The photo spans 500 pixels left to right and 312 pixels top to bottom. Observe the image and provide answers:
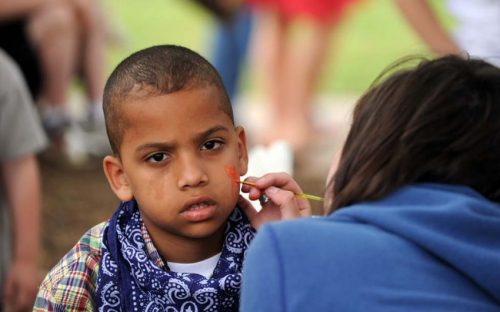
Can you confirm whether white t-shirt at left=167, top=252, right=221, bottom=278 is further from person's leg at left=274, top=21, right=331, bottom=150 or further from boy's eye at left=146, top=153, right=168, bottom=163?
person's leg at left=274, top=21, right=331, bottom=150

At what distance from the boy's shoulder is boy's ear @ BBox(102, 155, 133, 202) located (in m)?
0.08

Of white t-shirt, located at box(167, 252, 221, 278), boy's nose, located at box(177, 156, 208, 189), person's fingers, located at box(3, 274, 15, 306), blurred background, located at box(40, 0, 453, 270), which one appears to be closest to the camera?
boy's nose, located at box(177, 156, 208, 189)

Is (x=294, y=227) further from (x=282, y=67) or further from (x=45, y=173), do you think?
(x=282, y=67)

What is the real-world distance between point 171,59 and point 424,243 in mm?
732

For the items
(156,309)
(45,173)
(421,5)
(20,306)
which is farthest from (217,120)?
(45,173)

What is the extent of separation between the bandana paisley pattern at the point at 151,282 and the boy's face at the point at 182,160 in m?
0.07

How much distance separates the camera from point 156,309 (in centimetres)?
196

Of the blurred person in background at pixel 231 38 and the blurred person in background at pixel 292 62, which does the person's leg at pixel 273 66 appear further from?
the blurred person in background at pixel 231 38

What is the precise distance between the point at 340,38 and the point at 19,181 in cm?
489

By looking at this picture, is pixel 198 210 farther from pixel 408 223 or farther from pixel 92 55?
pixel 92 55

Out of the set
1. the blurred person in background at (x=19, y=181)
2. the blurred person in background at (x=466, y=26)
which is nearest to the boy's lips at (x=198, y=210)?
the blurred person in background at (x=19, y=181)

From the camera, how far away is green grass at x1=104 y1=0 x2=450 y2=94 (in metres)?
8.09

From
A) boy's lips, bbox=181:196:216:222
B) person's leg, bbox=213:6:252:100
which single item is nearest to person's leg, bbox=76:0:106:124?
person's leg, bbox=213:6:252:100

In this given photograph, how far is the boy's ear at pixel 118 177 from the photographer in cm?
212
